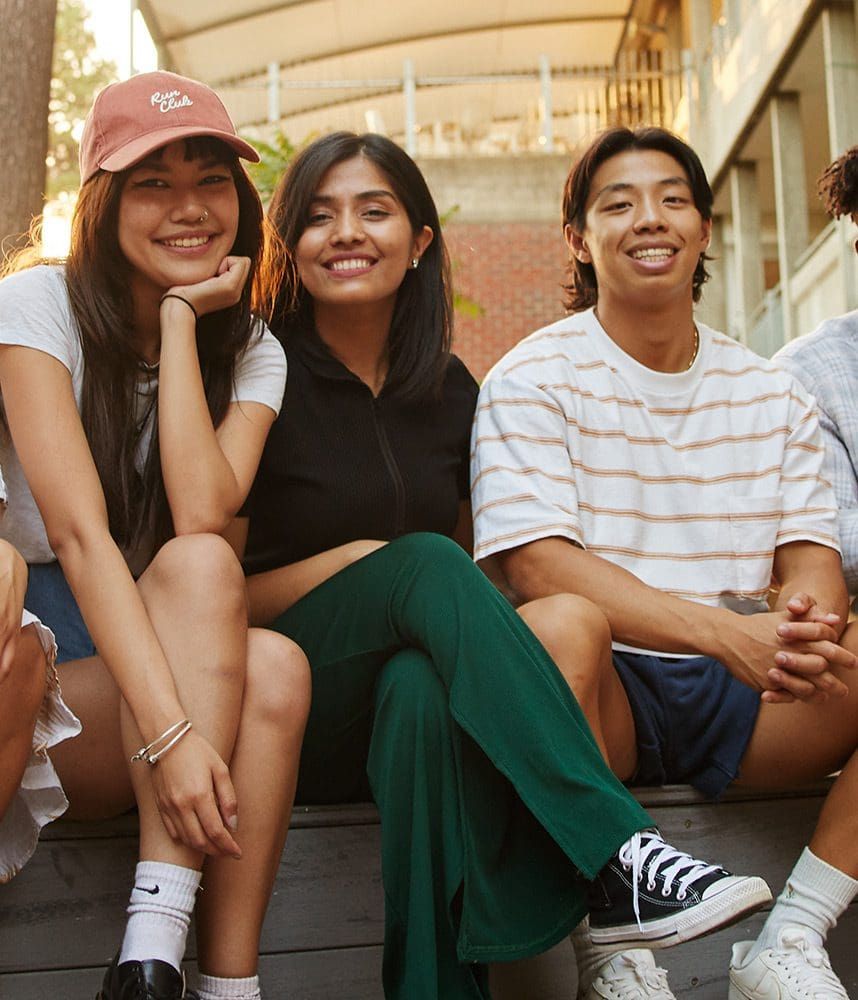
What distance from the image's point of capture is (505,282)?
12.8 metres

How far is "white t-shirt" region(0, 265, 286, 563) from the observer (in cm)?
219

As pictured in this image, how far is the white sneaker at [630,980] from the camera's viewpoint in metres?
2.01

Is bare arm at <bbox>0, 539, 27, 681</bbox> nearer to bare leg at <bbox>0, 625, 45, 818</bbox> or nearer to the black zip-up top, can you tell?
bare leg at <bbox>0, 625, 45, 818</bbox>

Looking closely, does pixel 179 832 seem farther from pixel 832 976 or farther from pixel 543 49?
pixel 543 49

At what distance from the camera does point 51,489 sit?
2062 mm

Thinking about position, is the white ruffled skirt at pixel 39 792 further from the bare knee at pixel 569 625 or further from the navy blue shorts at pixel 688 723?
the navy blue shorts at pixel 688 723

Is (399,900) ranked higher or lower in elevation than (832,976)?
higher

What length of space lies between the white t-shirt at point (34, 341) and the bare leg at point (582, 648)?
2.28ft

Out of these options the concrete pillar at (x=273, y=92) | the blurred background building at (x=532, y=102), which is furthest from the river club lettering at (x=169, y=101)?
the concrete pillar at (x=273, y=92)

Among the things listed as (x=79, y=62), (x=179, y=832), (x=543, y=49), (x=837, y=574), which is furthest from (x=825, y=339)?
(x=79, y=62)

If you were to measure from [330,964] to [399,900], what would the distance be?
1.08ft

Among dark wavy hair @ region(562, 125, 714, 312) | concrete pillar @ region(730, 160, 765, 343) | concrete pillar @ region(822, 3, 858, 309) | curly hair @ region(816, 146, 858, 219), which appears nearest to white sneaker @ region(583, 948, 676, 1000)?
dark wavy hair @ region(562, 125, 714, 312)

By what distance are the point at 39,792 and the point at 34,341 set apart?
75 centimetres

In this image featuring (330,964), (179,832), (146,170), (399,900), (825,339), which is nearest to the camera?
(179,832)
